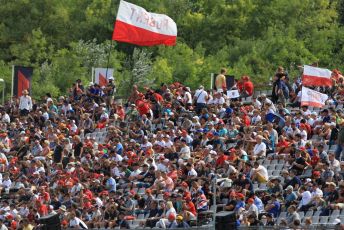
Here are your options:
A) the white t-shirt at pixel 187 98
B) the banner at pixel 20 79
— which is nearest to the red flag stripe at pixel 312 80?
the white t-shirt at pixel 187 98

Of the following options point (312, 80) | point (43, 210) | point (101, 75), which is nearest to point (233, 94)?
point (312, 80)

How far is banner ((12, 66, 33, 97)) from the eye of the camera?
5369cm

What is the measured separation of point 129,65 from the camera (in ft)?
253

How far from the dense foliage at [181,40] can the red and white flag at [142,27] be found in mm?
22818

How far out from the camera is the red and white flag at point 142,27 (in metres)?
47.7

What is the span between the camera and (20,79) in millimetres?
53875

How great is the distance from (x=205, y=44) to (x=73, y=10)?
8316 mm

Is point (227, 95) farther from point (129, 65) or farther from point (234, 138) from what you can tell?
point (129, 65)

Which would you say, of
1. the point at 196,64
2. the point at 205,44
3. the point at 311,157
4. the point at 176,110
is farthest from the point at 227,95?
the point at 205,44

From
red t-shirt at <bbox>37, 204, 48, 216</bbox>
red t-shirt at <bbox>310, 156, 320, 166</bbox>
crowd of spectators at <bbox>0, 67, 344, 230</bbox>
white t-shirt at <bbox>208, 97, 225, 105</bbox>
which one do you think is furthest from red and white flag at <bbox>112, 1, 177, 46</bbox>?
red t-shirt at <bbox>310, 156, 320, 166</bbox>

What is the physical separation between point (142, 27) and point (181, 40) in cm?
3218

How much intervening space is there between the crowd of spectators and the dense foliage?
2563 centimetres

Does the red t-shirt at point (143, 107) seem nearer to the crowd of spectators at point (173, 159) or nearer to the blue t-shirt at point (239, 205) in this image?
the crowd of spectators at point (173, 159)

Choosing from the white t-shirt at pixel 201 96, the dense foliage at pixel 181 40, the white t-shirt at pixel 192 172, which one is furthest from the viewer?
the dense foliage at pixel 181 40
